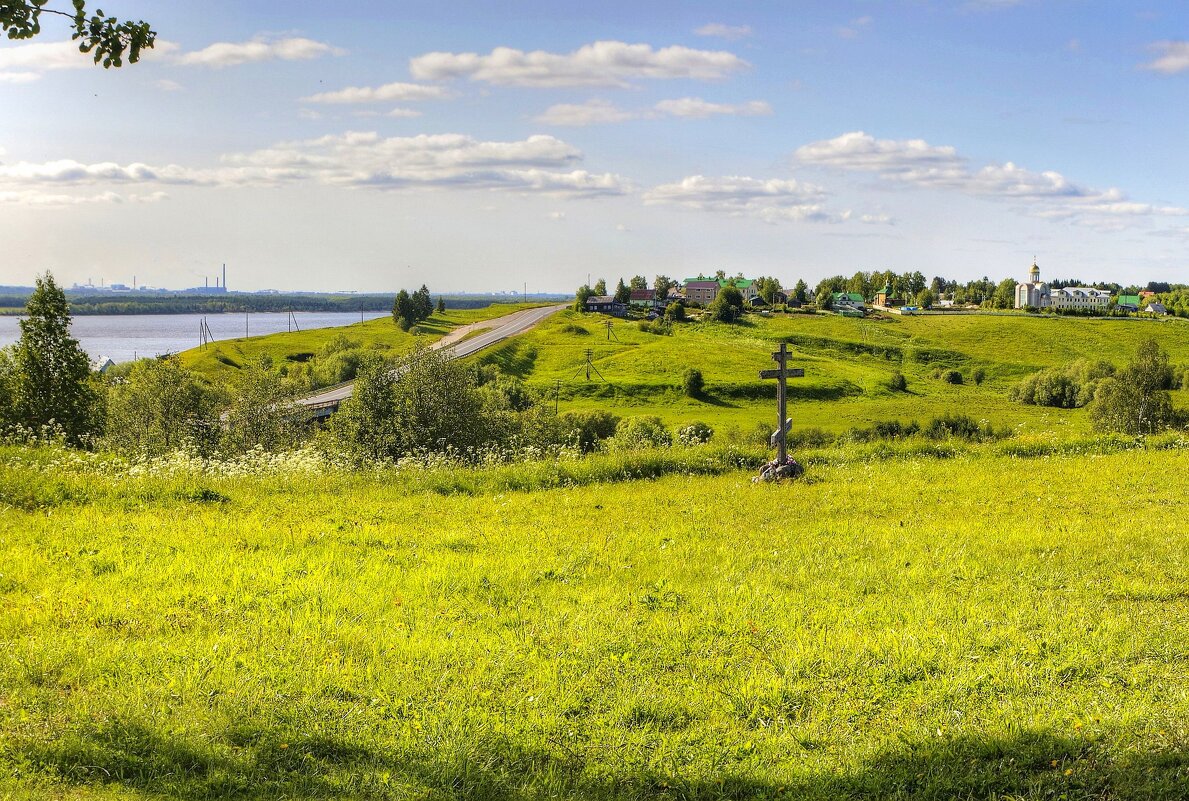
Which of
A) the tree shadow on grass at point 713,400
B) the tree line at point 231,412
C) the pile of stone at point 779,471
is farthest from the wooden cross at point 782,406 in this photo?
the tree shadow on grass at point 713,400

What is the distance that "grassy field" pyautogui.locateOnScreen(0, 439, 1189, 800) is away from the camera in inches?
232

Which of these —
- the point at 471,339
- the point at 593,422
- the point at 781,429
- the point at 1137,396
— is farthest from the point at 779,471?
the point at 471,339

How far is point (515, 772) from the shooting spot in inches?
233

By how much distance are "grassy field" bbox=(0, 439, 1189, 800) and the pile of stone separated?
3152 mm

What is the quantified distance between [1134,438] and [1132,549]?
39.1ft

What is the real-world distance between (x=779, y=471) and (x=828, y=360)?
357ft

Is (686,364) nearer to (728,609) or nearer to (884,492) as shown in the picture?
(884,492)

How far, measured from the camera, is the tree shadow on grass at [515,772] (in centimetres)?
565

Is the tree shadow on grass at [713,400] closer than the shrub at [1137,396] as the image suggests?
No

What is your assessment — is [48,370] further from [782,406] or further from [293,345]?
[293,345]

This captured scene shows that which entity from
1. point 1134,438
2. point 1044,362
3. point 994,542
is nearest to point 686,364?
point 1044,362

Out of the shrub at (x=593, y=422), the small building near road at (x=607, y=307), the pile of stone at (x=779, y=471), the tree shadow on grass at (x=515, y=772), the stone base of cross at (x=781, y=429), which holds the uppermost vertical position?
the small building near road at (x=607, y=307)

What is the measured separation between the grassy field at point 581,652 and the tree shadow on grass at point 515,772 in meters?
0.02

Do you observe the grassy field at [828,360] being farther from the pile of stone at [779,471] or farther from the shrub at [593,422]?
the pile of stone at [779,471]
